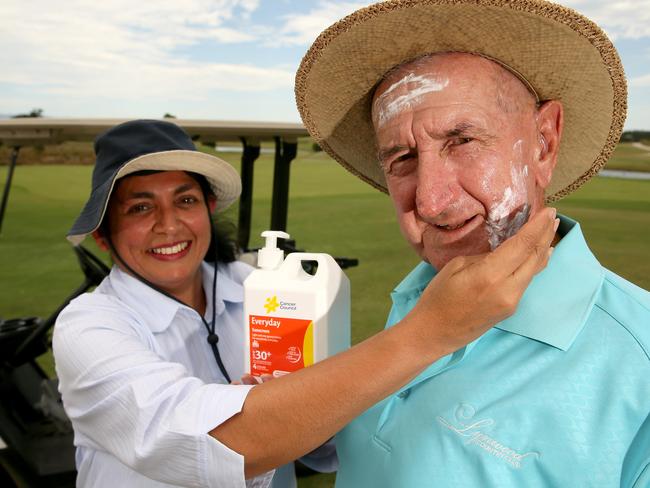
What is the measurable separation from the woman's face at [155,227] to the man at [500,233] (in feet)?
2.50

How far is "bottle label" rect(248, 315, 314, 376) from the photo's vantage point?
1.25 meters

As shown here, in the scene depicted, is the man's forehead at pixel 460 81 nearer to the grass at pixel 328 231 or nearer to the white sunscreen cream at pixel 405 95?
the white sunscreen cream at pixel 405 95

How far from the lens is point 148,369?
120 centimetres

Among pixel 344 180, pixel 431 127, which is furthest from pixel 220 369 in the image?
pixel 344 180

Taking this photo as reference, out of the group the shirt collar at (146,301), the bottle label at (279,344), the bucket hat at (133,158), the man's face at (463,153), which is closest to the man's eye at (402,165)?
the man's face at (463,153)

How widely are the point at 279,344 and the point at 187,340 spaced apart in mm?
549

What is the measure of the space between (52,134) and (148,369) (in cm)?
228

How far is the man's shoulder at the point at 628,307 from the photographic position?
838mm

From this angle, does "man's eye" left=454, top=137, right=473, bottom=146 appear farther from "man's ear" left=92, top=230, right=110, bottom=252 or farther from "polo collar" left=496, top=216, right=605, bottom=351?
"man's ear" left=92, top=230, right=110, bottom=252

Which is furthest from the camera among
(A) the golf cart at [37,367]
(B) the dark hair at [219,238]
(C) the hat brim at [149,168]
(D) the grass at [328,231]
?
(D) the grass at [328,231]

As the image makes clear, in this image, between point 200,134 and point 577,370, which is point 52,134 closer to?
point 200,134

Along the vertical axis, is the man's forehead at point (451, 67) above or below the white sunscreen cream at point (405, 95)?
above

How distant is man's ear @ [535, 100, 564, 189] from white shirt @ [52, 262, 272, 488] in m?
0.67

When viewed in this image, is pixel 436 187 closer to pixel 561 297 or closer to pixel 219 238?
pixel 561 297
